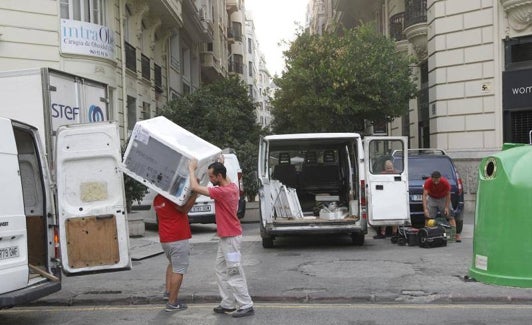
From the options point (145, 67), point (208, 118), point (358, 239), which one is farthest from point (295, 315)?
point (145, 67)

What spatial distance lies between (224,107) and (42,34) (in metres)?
7.58

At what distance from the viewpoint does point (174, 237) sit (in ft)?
22.0

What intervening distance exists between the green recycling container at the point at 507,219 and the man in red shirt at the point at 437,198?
8.24 meters

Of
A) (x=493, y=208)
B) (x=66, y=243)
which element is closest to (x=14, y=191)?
(x=66, y=243)

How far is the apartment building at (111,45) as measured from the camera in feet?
50.6

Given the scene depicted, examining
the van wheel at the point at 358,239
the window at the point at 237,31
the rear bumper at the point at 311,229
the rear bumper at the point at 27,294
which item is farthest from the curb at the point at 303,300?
the window at the point at 237,31

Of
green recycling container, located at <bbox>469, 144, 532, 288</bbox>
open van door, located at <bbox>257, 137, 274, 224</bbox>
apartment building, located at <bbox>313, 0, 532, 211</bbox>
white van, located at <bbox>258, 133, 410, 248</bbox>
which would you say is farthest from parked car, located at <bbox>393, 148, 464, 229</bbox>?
green recycling container, located at <bbox>469, 144, 532, 288</bbox>

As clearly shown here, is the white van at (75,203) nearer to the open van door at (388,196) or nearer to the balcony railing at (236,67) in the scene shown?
the open van door at (388,196)

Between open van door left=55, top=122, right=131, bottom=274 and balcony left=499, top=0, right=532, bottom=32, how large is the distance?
13568 millimetres

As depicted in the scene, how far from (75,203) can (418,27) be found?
52.1 feet

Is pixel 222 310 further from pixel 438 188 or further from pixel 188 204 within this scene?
pixel 438 188

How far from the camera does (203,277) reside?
8.73 metres

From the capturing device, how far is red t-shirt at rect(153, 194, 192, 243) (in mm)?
6723

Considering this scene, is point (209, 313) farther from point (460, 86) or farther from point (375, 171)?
point (460, 86)
